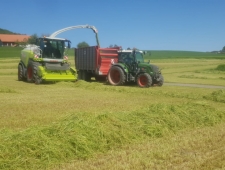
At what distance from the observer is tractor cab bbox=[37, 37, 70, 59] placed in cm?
1791

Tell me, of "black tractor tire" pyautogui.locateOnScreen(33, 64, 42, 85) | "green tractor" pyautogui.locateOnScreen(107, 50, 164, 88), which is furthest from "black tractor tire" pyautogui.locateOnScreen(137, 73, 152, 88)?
"black tractor tire" pyautogui.locateOnScreen(33, 64, 42, 85)

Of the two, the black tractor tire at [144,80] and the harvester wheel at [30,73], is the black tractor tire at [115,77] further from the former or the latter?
the harvester wheel at [30,73]

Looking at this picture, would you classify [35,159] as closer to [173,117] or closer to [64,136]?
[64,136]

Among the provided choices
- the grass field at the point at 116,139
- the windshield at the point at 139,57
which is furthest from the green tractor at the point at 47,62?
the grass field at the point at 116,139

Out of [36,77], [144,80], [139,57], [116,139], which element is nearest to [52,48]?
[36,77]

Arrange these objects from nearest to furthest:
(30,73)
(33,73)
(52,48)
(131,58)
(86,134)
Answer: (86,134)
(131,58)
(33,73)
(52,48)
(30,73)

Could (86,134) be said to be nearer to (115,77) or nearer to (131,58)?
(131,58)

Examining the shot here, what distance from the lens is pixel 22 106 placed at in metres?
9.99

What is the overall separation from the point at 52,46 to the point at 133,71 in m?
4.87

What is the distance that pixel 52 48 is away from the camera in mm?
18281

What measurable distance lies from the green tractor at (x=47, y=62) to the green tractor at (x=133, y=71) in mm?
2461

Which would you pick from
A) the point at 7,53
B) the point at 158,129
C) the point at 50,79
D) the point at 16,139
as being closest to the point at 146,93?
the point at 50,79

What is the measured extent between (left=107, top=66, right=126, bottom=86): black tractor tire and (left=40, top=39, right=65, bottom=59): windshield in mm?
3126

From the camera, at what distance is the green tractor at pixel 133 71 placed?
1633cm
